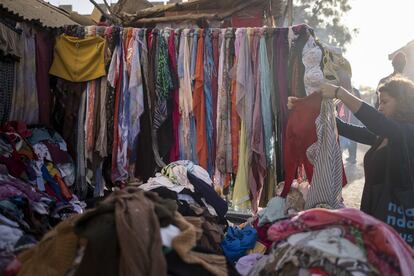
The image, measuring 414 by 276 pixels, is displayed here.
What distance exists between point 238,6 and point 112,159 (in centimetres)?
309

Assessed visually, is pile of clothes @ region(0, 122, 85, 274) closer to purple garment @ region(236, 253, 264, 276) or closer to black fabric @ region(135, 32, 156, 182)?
black fabric @ region(135, 32, 156, 182)

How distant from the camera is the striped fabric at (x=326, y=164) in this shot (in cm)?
247

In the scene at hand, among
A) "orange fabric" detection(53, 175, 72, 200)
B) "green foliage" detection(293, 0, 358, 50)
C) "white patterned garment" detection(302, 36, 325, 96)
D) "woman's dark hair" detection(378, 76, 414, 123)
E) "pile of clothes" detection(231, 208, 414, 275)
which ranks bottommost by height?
"orange fabric" detection(53, 175, 72, 200)

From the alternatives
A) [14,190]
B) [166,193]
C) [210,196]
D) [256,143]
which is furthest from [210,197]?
[14,190]

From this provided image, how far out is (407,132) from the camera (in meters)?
2.27

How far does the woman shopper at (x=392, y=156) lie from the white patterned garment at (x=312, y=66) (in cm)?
39

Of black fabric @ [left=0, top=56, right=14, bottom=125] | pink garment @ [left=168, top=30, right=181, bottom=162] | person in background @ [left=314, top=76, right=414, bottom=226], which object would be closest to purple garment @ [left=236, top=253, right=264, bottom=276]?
person in background @ [left=314, top=76, right=414, bottom=226]

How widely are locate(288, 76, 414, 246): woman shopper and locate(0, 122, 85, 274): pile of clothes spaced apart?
2.07 metres

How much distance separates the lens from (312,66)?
122 inches

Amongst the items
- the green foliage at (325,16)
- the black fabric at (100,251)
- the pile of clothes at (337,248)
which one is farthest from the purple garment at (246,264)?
the green foliage at (325,16)

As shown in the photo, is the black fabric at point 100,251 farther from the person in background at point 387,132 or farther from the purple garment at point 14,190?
the person in background at point 387,132

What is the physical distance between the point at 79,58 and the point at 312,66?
7.51 ft

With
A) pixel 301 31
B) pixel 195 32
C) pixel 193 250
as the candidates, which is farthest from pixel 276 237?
pixel 195 32

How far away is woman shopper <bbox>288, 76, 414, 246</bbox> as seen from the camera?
7.44 ft
